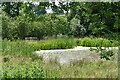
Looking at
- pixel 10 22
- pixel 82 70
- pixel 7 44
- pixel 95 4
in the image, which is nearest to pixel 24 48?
pixel 7 44

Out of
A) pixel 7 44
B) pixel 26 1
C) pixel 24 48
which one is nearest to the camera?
pixel 26 1

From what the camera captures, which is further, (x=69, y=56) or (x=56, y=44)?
(x=56, y=44)

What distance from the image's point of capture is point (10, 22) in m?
8.98

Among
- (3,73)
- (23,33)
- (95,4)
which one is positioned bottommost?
(23,33)

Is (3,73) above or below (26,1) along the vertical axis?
below

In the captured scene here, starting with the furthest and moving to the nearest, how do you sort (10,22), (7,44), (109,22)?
(10,22) → (7,44) → (109,22)

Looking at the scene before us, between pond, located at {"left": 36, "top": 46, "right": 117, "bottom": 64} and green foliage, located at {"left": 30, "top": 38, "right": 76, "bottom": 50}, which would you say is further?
green foliage, located at {"left": 30, "top": 38, "right": 76, "bottom": 50}

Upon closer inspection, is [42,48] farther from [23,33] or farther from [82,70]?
[82,70]

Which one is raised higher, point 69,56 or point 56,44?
point 69,56

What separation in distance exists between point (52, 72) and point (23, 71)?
1.55 ft

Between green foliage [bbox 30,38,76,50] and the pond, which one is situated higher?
the pond

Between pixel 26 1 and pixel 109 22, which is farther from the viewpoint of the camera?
pixel 26 1

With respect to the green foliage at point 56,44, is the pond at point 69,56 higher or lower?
higher

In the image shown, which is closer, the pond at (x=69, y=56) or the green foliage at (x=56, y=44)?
the pond at (x=69, y=56)
